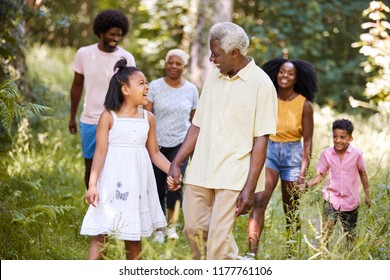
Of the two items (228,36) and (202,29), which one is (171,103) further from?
(202,29)

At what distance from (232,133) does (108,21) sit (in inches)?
99.3

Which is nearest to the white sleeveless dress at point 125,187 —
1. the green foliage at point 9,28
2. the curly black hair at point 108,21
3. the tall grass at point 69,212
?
the tall grass at point 69,212

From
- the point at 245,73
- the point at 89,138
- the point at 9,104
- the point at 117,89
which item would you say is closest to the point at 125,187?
the point at 117,89

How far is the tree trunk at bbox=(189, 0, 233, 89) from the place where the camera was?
13.2m

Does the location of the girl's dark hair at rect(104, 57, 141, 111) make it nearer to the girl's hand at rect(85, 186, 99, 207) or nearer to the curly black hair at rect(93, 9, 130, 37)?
the girl's hand at rect(85, 186, 99, 207)

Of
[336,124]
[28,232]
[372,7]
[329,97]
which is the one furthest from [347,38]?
[28,232]

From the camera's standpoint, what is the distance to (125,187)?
5.17 metres

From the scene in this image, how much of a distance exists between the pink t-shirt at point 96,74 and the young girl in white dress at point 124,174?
1.34 metres

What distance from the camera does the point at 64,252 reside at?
5.96 m

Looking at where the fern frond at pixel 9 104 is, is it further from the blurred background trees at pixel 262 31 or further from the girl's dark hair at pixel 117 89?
the blurred background trees at pixel 262 31

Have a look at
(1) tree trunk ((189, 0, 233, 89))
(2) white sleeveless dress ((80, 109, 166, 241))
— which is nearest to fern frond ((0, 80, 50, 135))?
(2) white sleeveless dress ((80, 109, 166, 241))

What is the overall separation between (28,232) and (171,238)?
132 cm
